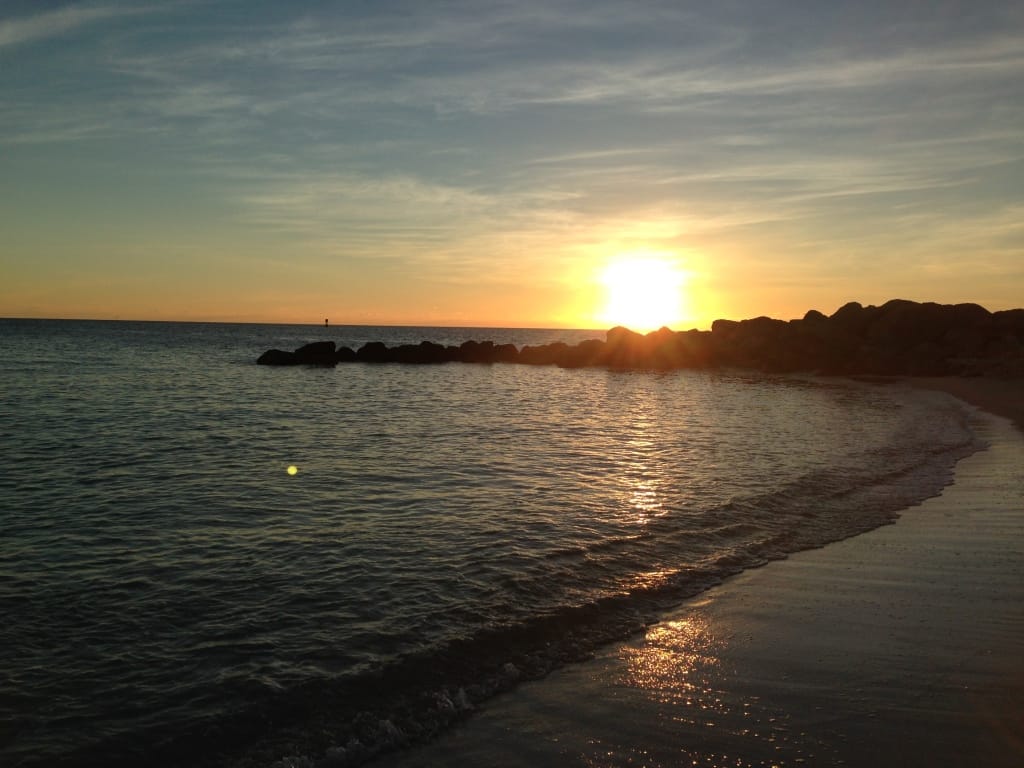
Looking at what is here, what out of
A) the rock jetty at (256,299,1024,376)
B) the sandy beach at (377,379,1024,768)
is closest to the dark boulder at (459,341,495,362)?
the rock jetty at (256,299,1024,376)

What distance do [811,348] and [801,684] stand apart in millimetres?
65253

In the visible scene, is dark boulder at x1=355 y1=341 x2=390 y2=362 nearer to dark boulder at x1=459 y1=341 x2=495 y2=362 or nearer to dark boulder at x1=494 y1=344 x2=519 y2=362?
dark boulder at x1=459 y1=341 x2=495 y2=362

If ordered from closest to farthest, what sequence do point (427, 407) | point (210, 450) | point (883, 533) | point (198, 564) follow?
point (198, 564)
point (883, 533)
point (210, 450)
point (427, 407)

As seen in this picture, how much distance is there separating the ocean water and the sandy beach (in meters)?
0.61

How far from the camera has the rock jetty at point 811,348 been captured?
59625 millimetres

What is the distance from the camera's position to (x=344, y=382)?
5091cm

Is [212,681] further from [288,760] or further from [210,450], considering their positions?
[210,450]

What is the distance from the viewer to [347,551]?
11328mm

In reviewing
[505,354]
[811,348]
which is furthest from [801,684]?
[505,354]

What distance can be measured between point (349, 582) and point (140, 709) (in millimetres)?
3583

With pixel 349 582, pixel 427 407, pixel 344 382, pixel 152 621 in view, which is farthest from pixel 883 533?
pixel 344 382

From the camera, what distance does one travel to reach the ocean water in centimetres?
662

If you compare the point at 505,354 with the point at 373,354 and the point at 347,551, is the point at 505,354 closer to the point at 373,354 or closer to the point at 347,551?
the point at 373,354

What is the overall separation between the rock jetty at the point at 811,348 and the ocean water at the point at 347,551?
35.3 m
